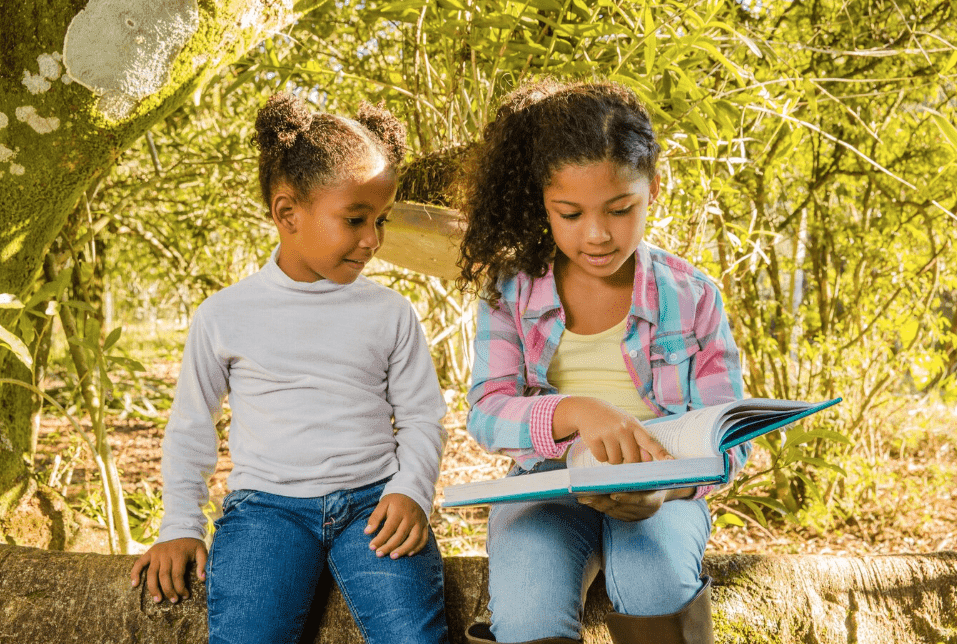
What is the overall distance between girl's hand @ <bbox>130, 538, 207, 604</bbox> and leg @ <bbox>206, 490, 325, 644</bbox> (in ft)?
0.15

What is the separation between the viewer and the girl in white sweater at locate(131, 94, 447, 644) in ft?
4.41

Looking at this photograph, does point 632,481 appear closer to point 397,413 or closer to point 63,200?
point 397,413

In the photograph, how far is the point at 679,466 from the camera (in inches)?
36.1

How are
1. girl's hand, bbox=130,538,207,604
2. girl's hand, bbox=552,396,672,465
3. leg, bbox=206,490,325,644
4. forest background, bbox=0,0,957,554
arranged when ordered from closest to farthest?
1. girl's hand, bbox=552,396,672,465
2. leg, bbox=206,490,325,644
3. girl's hand, bbox=130,538,207,604
4. forest background, bbox=0,0,957,554

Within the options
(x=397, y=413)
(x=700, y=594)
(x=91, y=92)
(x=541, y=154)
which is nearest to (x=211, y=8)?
(x=91, y=92)

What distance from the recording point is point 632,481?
932 millimetres

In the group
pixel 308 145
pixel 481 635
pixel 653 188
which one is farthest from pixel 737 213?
pixel 481 635

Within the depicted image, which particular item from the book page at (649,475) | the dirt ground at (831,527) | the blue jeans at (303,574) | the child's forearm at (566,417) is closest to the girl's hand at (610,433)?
the child's forearm at (566,417)

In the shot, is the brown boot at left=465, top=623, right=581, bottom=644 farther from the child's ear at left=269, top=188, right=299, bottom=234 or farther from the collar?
the child's ear at left=269, top=188, right=299, bottom=234

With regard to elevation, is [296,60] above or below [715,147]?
above

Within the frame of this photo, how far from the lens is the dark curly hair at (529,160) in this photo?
1.38m

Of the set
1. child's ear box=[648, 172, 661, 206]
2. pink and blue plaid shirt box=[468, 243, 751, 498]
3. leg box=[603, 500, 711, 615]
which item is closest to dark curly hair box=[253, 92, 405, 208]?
pink and blue plaid shirt box=[468, 243, 751, 498]

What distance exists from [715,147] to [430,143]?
2.49ft

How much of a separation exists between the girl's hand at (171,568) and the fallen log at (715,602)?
0.09ft
